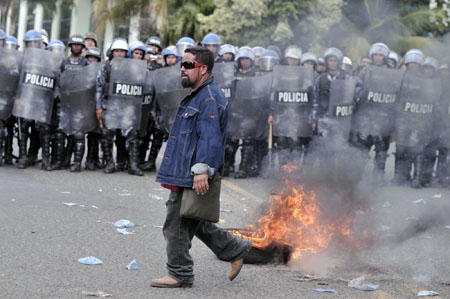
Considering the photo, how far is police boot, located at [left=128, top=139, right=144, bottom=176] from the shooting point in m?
12.0

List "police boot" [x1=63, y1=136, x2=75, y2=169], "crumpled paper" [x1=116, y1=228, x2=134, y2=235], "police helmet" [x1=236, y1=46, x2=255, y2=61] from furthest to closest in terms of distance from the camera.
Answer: "police helmet" [x1=236, y1=46, x2=255, y2=61] < "police boot" [x1=63, y1=136, x2=75, y2=169] < "crumpled paper" [x1=116, y1=228, x2=134, y2=235]

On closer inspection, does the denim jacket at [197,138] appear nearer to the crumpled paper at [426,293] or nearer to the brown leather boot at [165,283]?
the brown leather boot at [165,283]

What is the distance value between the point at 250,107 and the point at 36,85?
3.28m

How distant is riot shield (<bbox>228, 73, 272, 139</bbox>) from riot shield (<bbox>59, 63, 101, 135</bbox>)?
218cm

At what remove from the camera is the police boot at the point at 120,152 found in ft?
40.4

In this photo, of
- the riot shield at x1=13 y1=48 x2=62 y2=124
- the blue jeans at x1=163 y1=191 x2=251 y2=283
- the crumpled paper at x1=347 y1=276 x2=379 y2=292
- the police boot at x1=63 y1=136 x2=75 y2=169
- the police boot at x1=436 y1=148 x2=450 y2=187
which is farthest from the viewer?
the police boot at x1=436 y1=148 x2=450 y2=187

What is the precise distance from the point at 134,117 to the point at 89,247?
18.3 ft

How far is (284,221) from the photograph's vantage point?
6395 millimetres

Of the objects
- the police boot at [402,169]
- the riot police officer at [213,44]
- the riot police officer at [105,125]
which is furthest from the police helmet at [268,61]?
the police boot at [402,169]

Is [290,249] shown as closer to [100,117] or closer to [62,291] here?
[62,291]

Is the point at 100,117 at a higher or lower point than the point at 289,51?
lower

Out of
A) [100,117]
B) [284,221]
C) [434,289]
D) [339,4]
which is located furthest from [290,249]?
[339,4]

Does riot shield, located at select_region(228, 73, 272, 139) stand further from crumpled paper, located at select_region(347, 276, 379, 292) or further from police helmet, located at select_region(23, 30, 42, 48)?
crumpled paper, located at select_region(347, 276, 379, 292)

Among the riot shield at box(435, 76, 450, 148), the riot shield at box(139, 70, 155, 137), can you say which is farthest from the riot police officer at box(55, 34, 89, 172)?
the riot shield at box(435, 76, 450, 148)
